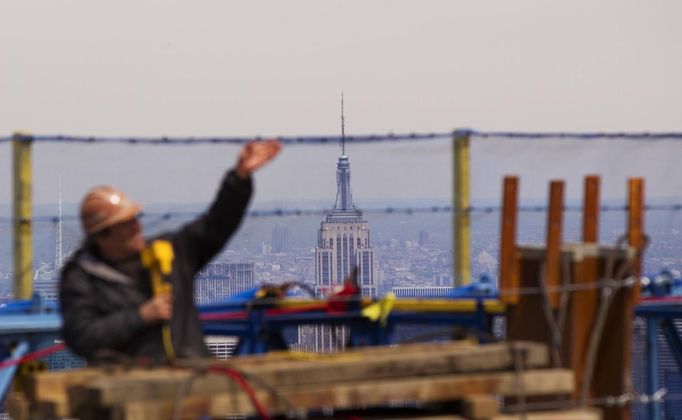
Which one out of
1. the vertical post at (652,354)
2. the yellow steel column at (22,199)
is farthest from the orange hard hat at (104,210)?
the vertical post at (652,354)

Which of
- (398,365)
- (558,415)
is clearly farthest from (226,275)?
(398,365)

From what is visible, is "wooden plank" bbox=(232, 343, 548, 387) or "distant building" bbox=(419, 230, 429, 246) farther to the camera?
"distant building" bbox=(419, 230, 429, 246)

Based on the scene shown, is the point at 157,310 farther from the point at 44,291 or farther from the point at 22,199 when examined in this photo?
the point at 44,291

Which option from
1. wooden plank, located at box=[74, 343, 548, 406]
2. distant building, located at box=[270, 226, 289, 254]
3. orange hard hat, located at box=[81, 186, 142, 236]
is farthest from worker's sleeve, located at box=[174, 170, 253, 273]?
distant building, located at box=[270, 226, 289, 254]

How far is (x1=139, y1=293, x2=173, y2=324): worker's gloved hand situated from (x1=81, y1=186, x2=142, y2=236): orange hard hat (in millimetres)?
514

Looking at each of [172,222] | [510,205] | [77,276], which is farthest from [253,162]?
[172,222]

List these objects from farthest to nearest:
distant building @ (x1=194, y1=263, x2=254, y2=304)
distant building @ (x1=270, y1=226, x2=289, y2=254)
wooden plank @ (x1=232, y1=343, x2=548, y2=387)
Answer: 1. distant building @ (x1=194, y1=263, x2=254, y2=304)
2. distant building @ (x1=270, y1=226, x2=289, y2=254)
3. wooden plank @ (x1=232, y1=343, x2=548, y2=387)

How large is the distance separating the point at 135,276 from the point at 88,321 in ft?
1.33

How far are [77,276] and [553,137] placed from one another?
4.82 metres

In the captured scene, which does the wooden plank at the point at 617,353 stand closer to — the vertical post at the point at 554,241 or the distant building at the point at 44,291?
the vertical post at the point at 554,241

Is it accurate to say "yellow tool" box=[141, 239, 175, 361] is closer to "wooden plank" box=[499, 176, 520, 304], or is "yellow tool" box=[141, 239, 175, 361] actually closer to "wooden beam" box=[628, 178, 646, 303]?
"wooden plank" box=[499, 176, 520, 304]

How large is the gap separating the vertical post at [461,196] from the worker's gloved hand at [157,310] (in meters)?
4.27

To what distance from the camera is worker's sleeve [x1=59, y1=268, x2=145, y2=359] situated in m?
9.10

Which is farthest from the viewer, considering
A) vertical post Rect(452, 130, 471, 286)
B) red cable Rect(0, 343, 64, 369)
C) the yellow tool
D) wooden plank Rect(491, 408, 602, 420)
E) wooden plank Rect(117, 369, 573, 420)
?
vertical post Rect(452, 130, 471, 286)
